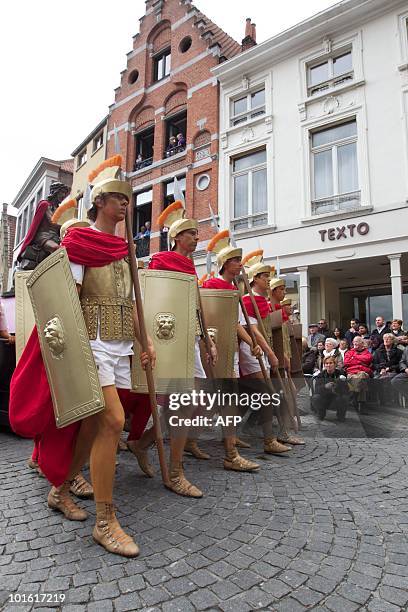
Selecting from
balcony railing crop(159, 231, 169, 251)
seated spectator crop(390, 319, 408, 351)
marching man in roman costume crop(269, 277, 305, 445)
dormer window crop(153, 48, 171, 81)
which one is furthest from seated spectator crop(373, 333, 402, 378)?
dormer window crop(153, 48, 171, 81)

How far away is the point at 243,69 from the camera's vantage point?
14.0 m

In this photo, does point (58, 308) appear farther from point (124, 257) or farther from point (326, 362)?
point (326, 362)

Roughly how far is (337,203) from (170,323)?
10.5 meters

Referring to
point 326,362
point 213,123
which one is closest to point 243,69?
point 213,123

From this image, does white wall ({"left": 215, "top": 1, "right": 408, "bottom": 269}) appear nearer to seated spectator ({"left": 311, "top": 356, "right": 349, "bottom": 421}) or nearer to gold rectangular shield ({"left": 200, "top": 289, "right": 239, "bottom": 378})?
seated spectator ({"left": 311, "top": 356, "right": 349, "bottom": 421})

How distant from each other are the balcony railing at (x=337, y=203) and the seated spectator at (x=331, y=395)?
648 cm

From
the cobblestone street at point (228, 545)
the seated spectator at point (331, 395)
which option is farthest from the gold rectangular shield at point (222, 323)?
the seated spectator at point (331, 395)

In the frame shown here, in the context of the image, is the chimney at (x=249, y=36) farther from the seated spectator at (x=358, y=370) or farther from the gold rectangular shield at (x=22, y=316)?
the gold rectangular shield at (x=22, y=316)

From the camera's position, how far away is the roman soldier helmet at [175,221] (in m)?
3.36

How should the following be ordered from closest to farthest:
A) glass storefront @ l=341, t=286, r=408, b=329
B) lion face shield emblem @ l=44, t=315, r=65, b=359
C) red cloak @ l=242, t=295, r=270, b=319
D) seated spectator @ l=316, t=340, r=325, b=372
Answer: lion face shield emblem @ l=44, t=315, r=65, b=359 < red cloak @ l=242, t=295, r=270, b=319 < seated spectator @ l=316, t=340, r=325, b=372 < glass storefront @ l=341, t=286, r=408, b=329

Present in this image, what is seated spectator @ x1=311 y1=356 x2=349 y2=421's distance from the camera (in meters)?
6.27

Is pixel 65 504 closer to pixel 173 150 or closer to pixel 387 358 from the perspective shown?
pixel 387 358

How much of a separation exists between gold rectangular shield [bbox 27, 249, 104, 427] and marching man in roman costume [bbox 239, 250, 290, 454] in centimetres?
220

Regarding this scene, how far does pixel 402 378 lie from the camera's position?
22.6 feet
